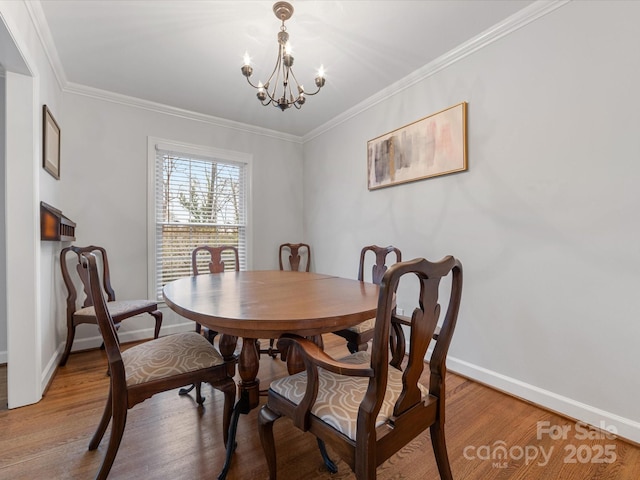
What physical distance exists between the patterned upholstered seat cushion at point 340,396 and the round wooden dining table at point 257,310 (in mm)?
201

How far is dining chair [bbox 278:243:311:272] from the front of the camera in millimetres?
3961

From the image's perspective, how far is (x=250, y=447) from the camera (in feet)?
4.99

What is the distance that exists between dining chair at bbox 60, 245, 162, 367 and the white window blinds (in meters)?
0.51

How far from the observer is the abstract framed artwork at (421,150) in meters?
2.34

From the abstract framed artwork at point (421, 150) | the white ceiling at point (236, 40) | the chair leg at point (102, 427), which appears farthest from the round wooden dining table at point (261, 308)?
the white ceiling at point (236, 40)

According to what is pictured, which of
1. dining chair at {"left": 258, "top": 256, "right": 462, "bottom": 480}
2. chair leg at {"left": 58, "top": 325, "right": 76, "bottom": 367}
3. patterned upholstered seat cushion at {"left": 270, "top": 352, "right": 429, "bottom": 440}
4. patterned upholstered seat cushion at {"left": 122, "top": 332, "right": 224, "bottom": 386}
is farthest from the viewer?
chair leg at {"left": 58, "top": 325, "right": 76, "bottom": 367}

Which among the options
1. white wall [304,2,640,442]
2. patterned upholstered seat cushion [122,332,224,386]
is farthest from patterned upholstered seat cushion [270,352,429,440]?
white wall [304,2,640,442]

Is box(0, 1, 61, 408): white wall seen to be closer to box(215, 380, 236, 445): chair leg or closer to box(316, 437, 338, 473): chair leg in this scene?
box(215, 380, 236, 445): chair leg

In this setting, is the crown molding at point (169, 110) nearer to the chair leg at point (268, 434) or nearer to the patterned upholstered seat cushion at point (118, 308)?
the patterned upholstered seat cushion at point (118, 308)

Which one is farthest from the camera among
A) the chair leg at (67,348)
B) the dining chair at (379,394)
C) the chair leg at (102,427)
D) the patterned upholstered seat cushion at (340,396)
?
the chair leg at (67,348)

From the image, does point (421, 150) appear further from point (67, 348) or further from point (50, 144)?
point (67, 348)

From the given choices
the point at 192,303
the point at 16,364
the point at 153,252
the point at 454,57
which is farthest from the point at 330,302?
the point at 153,252

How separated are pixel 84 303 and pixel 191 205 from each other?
4.66 feet

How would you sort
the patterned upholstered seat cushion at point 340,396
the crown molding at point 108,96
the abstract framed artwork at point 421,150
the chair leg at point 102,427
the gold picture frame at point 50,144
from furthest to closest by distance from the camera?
the abstract framed artwork at point 421,150 → the gold picture frame at point 50,144 → the crown molding at point 108,96 → the chair leg at point 102,427 → the patterned upholstered seat cushion at point 340,396
